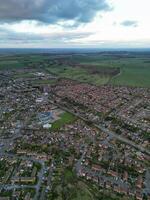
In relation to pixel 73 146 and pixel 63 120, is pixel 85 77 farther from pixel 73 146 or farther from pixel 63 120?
pixel 73 146

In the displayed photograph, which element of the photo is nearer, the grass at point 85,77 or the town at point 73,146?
the town at point 73,146

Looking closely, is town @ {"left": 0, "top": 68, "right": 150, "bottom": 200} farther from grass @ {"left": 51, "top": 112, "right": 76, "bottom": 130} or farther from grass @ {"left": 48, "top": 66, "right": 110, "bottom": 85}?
grass @ {"left": 48, "top": 66, "right": 110, "bottom": 85}

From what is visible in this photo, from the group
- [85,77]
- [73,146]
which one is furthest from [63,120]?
[85,77]

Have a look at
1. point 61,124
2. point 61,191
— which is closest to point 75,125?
point 61,124

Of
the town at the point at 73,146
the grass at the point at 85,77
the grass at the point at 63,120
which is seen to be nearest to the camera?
the town at the point at 73,146

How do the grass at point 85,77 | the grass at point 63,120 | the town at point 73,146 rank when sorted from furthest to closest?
1. the grass at point 85,77
2. the grass at point 63,120
3. the town at point 73,146

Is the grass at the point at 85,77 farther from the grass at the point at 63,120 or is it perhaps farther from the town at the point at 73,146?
the grass at the point at 63,120

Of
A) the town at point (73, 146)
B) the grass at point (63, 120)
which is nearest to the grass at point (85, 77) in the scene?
the town at point (73, 146)
